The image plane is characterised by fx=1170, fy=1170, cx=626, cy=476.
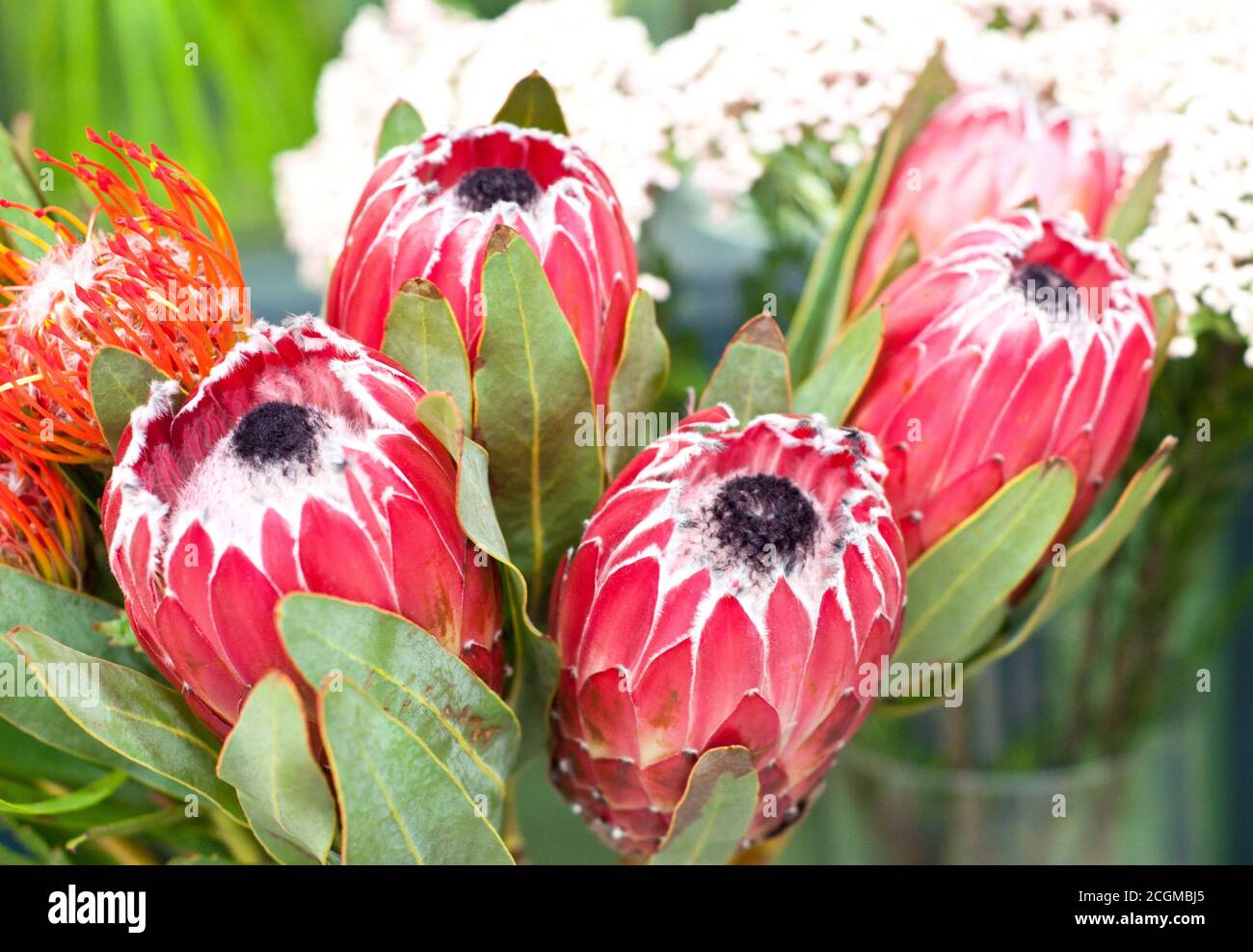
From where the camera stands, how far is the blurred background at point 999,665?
2.98ft

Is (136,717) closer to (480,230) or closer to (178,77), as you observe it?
(480,230)

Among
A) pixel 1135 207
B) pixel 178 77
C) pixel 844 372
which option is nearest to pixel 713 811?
pixel 844 372

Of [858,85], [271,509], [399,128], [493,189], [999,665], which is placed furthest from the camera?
[999,665]

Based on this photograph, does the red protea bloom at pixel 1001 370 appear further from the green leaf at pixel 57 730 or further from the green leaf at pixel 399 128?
the green leaf at pixel 57 730

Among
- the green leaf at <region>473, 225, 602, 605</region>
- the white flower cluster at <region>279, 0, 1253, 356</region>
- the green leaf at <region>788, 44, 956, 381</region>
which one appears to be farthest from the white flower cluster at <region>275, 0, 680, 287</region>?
the green leaf at <region>473, 225, 602, 605</region>

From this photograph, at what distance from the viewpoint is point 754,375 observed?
23.3 inches

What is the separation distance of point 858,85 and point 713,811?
482 millimetres

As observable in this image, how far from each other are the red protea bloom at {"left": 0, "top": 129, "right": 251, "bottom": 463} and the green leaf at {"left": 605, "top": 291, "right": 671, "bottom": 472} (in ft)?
0.58

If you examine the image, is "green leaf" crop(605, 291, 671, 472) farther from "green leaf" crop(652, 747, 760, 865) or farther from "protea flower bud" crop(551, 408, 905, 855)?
"green leaf" crop(652, 747, 760, 865)

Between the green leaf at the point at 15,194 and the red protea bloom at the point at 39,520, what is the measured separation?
0.44 ft

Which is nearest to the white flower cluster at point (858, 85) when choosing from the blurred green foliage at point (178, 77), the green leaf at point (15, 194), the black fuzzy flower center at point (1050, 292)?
the black fuzzy flower center at point (1050, 292)

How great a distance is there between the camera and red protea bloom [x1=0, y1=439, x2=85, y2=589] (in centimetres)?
53

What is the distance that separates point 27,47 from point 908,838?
1201mm

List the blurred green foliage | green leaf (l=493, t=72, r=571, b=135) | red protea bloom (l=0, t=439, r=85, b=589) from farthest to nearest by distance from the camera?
the blurred green foliage
green leaf (l=493, t=72, r=571, b=135)
red protea bloom (l=0, t=439, r=85, b=589)
